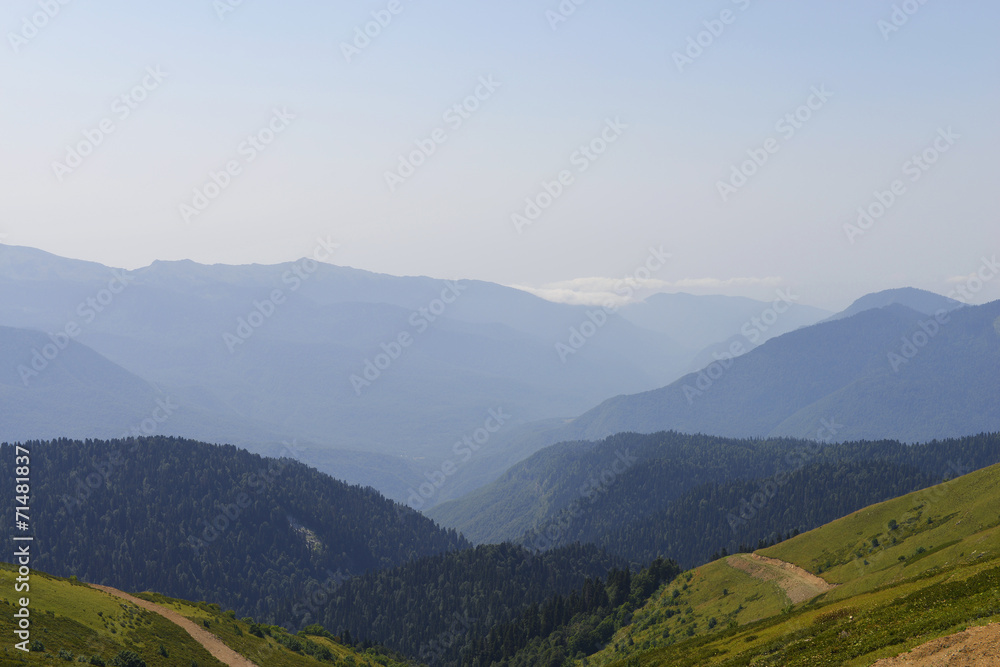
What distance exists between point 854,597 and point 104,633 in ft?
260

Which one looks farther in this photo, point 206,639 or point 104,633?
point 206,639

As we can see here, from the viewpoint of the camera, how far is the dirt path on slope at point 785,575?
10162 cm

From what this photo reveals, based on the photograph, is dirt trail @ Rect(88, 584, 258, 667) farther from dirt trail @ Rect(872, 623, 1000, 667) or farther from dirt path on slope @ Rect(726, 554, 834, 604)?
dirt path on slope @ Rect(726, 554, 834, 604)

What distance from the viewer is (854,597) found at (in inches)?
2625

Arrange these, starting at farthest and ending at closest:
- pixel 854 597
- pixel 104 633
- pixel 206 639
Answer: pixel 206 639
pixel 104 633
pixel 854 597

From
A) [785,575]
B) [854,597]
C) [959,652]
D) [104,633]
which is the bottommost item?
[785,575]

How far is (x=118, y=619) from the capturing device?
3115 inches

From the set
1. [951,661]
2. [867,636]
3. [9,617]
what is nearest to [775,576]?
[867,636]

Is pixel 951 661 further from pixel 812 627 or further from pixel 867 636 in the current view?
pixel 812 627

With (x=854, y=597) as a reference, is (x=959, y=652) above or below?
above

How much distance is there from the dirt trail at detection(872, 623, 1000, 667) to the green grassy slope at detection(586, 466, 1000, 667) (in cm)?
143

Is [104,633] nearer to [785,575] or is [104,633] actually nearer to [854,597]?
[854,597]

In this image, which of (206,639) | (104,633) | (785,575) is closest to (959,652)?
(104,633)

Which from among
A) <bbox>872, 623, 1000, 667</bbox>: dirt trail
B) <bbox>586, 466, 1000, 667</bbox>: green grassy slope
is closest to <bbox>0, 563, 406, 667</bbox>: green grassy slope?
<bbox>586, 466, 1000, 667</bbox>: green grassy slope
